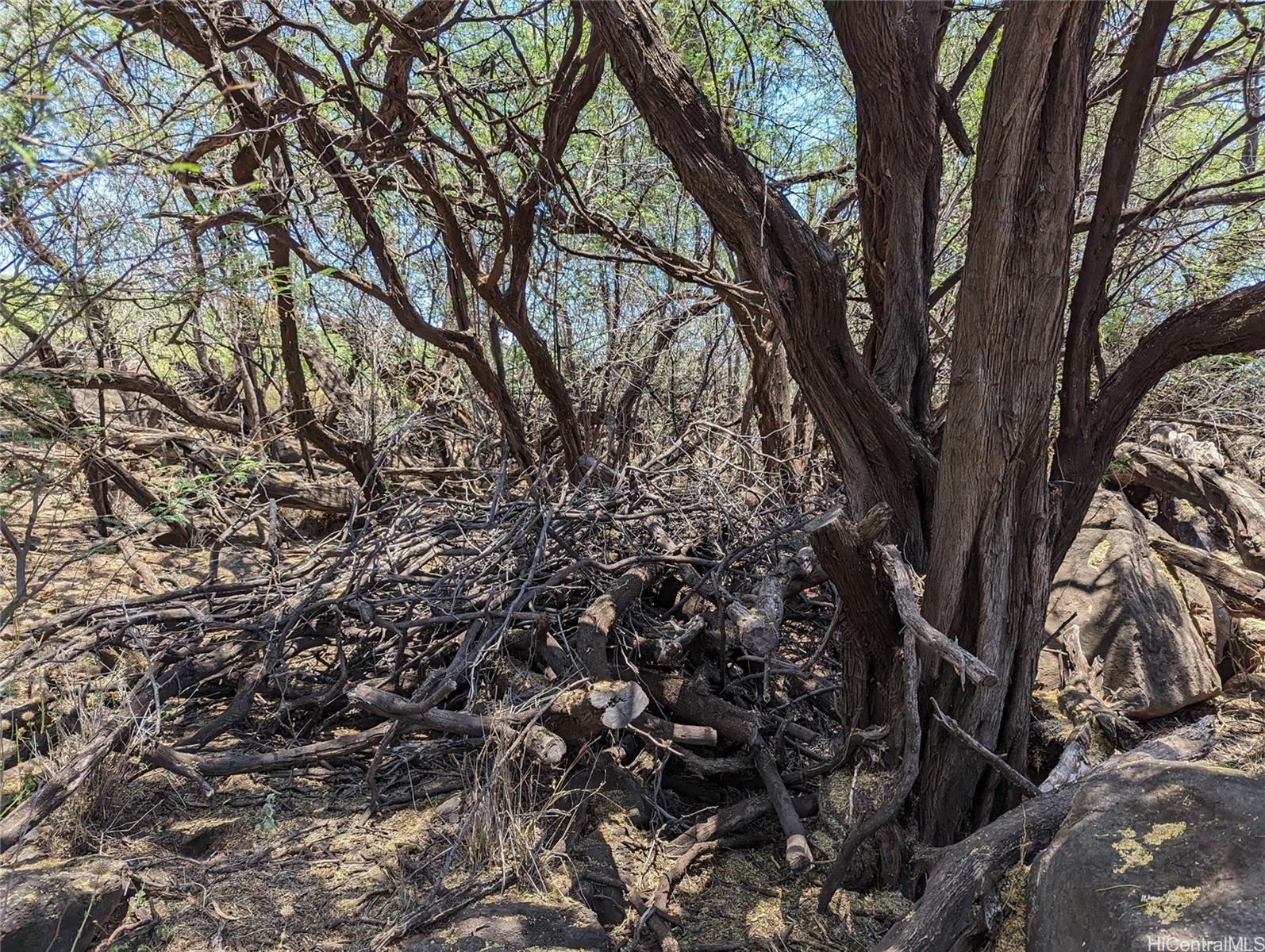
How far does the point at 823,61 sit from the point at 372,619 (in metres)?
4.95

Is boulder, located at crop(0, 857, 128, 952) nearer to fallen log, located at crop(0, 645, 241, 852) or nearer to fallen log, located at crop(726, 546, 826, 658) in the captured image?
fallen log, located at crop(0, 645, 241, 852)

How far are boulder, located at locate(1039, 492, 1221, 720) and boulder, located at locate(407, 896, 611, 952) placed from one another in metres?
2.68

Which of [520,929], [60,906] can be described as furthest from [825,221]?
[60,906]

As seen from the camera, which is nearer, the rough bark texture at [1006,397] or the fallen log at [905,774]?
the rough bark texture at [1006,397]

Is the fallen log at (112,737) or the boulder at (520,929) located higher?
the fallen log at (112,737)

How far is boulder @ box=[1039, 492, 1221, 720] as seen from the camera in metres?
3.93

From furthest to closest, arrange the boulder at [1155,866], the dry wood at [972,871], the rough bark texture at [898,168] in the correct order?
the rough bark texture at [898,168]
the dry wood at [972,871]
the boulder at [1155,866]

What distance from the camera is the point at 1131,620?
4094mm

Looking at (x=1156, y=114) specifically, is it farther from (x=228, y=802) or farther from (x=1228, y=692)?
(x=228, y=802)

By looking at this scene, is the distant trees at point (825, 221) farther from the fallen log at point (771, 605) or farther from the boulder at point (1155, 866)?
the boulder at point (1155, 866)

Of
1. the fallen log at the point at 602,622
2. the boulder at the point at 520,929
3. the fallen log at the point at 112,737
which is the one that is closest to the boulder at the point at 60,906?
the fallen log at the point at 112,737

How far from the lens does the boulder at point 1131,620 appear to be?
3.93 m

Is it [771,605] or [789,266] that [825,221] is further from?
[771,605]

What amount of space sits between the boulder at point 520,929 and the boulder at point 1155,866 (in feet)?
4.67
